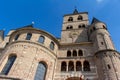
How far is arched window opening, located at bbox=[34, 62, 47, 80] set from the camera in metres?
17.6

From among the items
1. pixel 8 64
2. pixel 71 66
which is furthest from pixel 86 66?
pixel 8 64

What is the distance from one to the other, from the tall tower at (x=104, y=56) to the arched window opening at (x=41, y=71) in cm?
686

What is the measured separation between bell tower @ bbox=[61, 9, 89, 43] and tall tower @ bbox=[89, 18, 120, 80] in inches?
137

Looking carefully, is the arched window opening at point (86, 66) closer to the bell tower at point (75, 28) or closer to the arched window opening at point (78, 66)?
the arched window opening at point (78, 66)

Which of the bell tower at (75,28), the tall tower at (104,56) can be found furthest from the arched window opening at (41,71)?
the bell tower at (75,28)

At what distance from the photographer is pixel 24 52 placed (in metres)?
18.8

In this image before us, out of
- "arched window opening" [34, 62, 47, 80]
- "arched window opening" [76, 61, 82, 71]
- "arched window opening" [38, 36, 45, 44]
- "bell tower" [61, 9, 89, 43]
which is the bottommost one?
"arched window opening" [34, 62, 47, 80]

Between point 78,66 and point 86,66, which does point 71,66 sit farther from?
point 86,66

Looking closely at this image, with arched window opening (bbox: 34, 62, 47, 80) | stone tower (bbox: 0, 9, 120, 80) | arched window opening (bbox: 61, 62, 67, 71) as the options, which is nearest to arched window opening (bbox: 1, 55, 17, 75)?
stone tower (bbox: 0, 9, 120, 80)

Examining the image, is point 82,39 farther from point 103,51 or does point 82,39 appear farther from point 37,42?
point 37,42

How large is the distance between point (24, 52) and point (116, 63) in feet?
38.3

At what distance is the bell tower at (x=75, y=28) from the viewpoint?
2752 centimetres

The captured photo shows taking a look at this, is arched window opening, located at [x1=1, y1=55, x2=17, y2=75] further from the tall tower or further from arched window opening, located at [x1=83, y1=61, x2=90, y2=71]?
the tall tower

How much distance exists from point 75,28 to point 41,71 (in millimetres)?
14910
